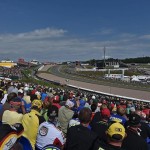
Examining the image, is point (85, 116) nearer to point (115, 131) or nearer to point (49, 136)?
point (49, 136)

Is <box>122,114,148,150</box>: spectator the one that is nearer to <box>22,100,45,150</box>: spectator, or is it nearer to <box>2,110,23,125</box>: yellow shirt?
<box>22,100,45,150</box>: spectator

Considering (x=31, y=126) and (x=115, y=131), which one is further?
(x=31, y=126)

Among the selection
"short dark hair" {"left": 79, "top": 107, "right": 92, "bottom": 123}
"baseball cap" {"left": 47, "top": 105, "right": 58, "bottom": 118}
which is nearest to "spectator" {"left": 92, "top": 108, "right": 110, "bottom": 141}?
"baseball cap" {"left": 47, "top": 105, "right": 58, "bottom": 118}

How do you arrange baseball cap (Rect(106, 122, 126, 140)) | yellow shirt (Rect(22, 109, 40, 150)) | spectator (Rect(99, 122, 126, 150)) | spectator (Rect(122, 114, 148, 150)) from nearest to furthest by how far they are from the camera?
spectator (Rect(99, 122, 126, 150)) → baseball cap (Rect(106, 122, 126, 140)) → spectator (Rect(122, 114, 148, 150)) → yellow shirt (Rect(22, 109, 40, 150))

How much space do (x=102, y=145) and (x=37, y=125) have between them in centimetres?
204

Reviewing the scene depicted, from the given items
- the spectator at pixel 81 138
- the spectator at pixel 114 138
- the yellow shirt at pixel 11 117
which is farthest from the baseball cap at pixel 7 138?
the yellow shirt at pixel 11 117

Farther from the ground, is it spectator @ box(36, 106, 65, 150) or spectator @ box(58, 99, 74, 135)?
spectator @ box(36, 106, 65, 150)

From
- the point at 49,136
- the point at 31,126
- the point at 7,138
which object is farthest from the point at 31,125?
the point at 7,138

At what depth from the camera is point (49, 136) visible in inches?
215

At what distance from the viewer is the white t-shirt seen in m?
5.44

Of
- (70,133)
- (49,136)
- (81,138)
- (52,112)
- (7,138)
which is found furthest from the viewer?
(52,112)

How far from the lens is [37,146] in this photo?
5.76m

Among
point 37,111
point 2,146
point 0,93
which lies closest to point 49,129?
point 37,111

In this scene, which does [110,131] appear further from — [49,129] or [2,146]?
[2,146]
